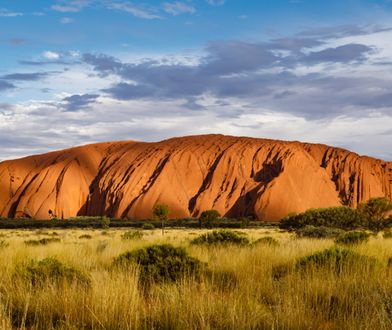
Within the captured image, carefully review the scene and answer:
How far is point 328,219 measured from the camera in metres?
49.1

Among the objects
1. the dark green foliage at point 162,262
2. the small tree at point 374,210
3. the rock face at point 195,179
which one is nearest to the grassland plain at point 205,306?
the dark green foliage at point 162,262

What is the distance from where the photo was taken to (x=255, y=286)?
7.28 m

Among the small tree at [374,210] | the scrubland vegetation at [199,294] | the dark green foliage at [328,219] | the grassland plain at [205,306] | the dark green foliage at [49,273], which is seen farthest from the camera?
the dark green foliage at [328,219]

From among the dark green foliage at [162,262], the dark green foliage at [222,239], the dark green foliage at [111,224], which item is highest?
the dark green foliage at [162,262]

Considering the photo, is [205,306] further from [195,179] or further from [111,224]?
[195,179]

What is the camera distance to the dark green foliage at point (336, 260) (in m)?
9.32

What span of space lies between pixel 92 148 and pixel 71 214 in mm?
20684

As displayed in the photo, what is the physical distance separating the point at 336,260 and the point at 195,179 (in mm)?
86924

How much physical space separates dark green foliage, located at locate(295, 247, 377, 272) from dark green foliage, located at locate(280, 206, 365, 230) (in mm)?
38469

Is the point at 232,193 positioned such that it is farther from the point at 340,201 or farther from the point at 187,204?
the point at 340,201

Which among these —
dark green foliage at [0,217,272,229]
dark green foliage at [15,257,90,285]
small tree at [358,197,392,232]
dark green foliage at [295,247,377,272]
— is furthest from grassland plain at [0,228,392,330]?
dark green foliage at [0,217,272,229]

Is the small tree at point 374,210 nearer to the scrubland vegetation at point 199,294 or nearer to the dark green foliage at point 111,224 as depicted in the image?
the dark green foliage at point 111,224

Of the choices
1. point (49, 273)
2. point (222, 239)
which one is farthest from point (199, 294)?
point (222, 239)

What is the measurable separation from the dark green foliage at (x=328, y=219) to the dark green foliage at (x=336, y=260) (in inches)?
1515
